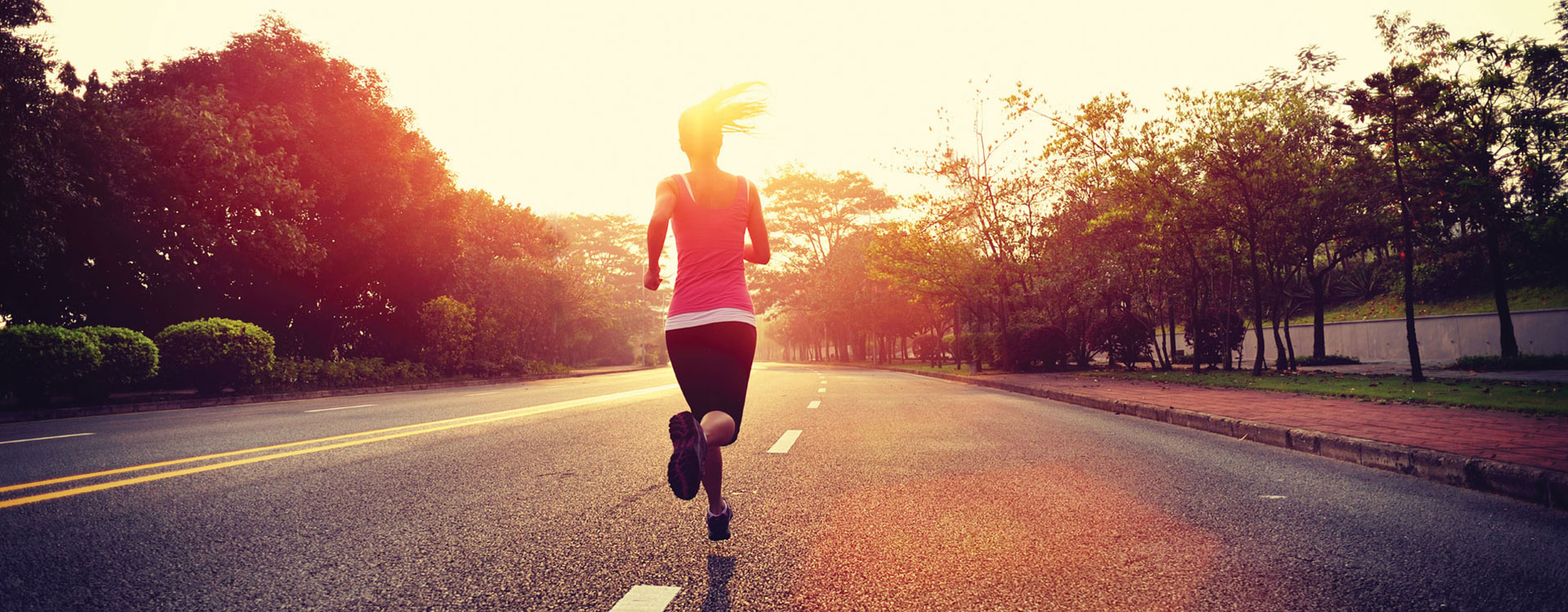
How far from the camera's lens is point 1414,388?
39.5ft

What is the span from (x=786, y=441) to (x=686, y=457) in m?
4.42

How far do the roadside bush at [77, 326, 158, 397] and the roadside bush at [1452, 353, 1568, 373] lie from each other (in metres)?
27.2

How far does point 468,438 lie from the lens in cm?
773

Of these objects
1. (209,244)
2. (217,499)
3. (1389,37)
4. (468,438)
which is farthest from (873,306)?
(217,499)

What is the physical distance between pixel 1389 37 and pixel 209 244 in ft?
96.0

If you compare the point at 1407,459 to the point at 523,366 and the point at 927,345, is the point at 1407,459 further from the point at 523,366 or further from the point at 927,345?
the point at 927,345

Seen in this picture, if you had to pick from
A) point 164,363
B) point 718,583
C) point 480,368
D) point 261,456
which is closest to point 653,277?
point 718,583

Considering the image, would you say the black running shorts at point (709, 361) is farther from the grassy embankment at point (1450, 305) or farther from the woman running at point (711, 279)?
the grassy embankment at point (1450, 305)

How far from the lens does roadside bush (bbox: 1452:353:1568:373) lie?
57.9 feet

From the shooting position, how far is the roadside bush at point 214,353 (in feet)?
53.3

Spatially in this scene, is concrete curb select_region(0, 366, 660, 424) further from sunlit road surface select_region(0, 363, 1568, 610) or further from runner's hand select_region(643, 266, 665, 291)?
runner's hand select_region(643, 266, 665, 291)

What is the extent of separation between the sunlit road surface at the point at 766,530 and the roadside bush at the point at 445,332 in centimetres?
1865

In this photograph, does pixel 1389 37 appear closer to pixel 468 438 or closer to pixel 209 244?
pixel 468 438

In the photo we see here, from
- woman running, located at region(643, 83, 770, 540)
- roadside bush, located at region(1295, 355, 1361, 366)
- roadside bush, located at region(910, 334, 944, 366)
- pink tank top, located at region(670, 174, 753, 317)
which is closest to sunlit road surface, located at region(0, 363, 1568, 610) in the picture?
woman running, located at region(643, 83, 770, 540)
